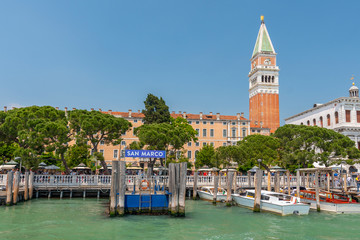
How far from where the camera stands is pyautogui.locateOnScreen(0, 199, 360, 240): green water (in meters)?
14.9

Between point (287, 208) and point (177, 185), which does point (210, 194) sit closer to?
point (287, 208)

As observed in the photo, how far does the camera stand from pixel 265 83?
86938mm

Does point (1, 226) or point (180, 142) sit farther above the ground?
point (180, 142)

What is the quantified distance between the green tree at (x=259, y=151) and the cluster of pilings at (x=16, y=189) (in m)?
22.0

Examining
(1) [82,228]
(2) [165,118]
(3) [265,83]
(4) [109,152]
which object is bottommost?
(1) [82,228]

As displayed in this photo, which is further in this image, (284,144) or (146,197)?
(284,144)

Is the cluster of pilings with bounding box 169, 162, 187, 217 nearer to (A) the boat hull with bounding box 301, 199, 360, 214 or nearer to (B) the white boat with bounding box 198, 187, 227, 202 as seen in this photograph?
(B) the white boat with bounding box 198, 187, 227, 202

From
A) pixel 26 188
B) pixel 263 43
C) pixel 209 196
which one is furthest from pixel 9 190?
pixel 263 43

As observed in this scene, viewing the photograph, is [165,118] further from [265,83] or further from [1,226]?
[265,83]

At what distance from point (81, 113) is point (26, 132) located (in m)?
5.20

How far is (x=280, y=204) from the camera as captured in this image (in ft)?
66.3

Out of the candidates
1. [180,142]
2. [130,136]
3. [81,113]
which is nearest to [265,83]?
[130,136]

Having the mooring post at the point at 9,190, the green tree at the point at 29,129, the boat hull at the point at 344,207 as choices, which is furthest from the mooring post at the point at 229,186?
the green tree at the point at 29,129

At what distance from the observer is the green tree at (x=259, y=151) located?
3762cm
